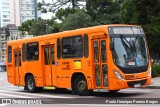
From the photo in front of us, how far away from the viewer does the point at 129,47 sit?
608 inches

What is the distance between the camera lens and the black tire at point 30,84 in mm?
20425

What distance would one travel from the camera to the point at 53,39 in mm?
18531

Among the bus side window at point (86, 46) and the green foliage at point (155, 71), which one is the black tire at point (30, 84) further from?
the green foliage at point (155, 71)

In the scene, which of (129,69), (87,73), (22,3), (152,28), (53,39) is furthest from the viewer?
(22,3)

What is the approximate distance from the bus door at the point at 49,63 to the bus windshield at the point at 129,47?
4257mm

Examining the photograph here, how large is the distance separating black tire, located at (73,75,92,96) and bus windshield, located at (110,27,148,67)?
6.92ft

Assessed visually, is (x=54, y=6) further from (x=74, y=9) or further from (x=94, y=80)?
(x=94, y=80)

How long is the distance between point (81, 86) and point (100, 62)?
170cm

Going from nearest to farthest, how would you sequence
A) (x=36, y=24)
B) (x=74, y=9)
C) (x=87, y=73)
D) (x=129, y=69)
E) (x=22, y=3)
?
(x=129, y=69) → (x=87, y=73) → (x=74, y=9) → (x=36, y=24) → (x=22, y=3)

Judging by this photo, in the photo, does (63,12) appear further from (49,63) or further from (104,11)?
(49,63)

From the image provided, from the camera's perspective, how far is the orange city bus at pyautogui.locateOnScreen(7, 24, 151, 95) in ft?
49.6

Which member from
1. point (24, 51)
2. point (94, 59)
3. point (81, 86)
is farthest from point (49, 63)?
point (94, 59)

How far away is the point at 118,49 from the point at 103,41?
2.32 feet

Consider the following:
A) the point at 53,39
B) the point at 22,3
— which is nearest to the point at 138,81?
the point at 53,39
